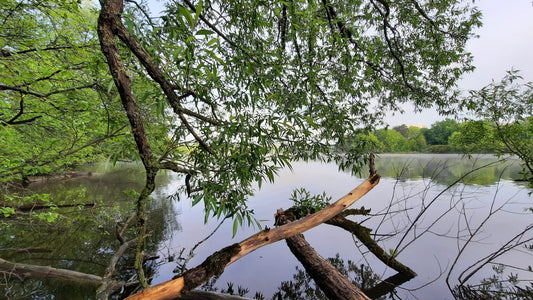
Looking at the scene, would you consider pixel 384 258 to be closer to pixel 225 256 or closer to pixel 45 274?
pixel 225 256


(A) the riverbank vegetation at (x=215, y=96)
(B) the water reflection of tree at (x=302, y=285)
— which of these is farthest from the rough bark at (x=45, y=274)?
(B) the water reflection of tree at (x=302, y=285)

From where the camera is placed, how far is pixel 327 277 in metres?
3.44

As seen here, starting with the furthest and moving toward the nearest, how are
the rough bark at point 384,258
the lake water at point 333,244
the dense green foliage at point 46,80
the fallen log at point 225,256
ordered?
the rough bark at point 384,258 < the lake water at point 333,244 < the dense green foliage at point 46,80 < the fallen log at point 225,256

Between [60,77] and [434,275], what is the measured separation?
6.81 m

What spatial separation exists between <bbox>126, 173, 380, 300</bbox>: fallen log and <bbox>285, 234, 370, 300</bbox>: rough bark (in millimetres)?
1184

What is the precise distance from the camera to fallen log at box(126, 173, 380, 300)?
1.88 meters

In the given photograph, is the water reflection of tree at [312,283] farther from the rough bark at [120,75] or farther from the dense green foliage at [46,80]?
the dense green foliage at [46,80]

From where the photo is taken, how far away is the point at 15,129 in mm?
3631

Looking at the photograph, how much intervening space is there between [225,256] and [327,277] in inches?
80.4

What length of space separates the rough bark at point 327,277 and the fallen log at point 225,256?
1184mm

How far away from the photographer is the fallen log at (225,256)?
1876 mm

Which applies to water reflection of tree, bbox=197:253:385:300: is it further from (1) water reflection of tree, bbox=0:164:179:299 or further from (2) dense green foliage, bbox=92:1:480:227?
(2) dense green foliage, bbox=92:1:480:227

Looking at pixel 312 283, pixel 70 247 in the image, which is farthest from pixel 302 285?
pixel 70 247

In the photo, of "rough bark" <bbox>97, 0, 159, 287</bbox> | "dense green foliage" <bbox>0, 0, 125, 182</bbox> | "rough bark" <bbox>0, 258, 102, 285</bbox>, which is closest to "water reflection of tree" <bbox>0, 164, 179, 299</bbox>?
"rough bark" <bbox>0, 258, 102, 285</bbox>
